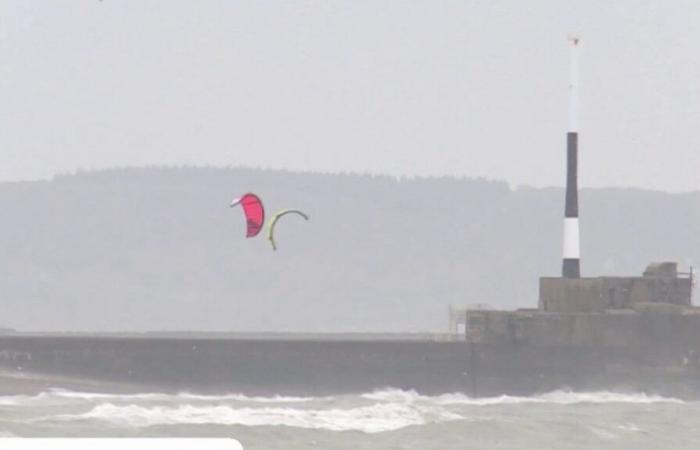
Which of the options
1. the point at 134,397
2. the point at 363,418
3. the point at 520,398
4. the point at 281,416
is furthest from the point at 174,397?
the point at 520,398

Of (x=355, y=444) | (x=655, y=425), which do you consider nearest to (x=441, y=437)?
(x=355, y=444)

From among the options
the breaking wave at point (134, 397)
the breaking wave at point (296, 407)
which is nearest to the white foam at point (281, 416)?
the breaking wave at point (296, 407)

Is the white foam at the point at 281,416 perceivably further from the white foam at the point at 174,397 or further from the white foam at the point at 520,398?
the white foam at the point at 520,398

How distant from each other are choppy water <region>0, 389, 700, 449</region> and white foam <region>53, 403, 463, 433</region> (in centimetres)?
2

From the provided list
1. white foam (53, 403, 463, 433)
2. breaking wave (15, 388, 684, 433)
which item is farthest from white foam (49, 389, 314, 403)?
white foam (53, 403, 463, 433)

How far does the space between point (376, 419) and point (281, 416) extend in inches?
97.3

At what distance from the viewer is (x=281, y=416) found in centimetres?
2673

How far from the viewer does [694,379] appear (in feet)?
107

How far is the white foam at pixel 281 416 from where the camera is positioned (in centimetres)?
2394

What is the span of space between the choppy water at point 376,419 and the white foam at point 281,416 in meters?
0.02

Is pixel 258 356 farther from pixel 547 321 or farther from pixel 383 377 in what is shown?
pixel 547 321

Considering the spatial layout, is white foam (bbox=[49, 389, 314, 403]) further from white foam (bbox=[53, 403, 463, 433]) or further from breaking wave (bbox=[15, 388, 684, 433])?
white foam (bbox=[53, 403, 463, 433])

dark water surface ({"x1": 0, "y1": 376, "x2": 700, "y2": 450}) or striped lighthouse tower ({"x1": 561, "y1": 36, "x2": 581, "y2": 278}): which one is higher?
striped lighthouse tower ({"x1": 561, "y1": 36, "x2": 581, "y2": 278})

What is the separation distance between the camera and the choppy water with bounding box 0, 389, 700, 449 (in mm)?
21438
